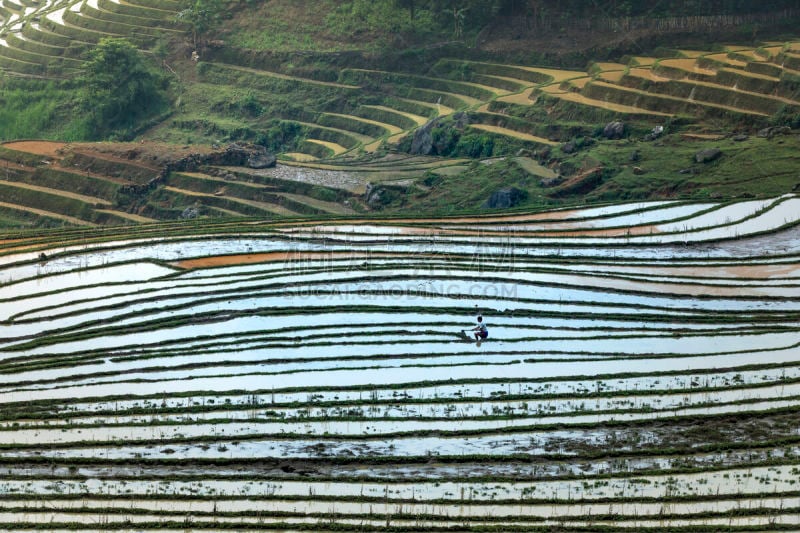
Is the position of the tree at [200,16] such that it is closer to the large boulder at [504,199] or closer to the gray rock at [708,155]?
the large boulder at [504,199]

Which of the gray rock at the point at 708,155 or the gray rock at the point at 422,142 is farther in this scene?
the gray rock at the point at 422,142

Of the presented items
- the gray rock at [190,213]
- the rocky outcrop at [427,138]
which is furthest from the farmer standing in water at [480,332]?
the rocky outcrop at [427,138]

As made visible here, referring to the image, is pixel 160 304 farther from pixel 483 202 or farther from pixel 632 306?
pixel 483 202

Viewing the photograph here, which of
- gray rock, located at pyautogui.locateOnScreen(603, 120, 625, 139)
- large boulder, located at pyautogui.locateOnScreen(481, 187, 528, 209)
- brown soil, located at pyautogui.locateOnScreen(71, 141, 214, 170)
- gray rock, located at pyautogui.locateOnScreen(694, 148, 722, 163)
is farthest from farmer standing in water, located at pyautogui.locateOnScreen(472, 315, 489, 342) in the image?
brown soil, located at pyautogui.locateOnScreen(71, 141, 214, 170)

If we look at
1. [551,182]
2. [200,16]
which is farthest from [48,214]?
[200,16]

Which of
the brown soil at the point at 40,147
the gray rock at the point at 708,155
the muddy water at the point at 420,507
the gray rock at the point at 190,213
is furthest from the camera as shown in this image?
the brown soil at the point at 40,147

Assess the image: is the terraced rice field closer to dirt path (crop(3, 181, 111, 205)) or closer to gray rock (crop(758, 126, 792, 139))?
gray rock (crop(758, 126, 792, 139))

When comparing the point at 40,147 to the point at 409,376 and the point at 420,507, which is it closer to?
the point at 409,376
